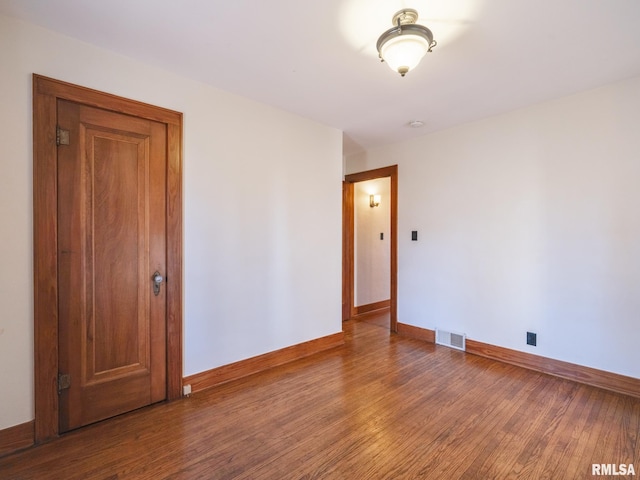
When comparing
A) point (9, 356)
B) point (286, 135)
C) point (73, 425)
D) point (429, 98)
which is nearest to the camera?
point (9, 356)

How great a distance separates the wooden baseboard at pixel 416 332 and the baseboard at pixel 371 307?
42.5 inches

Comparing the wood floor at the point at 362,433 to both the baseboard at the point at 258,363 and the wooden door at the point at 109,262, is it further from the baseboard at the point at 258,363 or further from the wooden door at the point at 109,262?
the wooden door at the point at 109,262

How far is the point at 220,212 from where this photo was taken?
2701 mm

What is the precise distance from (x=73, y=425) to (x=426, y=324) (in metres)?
3.53

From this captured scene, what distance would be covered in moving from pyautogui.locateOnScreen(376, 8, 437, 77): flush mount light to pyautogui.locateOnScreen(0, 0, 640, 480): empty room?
2 cm

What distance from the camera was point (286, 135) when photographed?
3.20m

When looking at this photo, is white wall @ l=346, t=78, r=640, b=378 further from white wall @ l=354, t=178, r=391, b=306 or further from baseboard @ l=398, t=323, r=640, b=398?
white wall @ l=354, t=178, r=391, b=306

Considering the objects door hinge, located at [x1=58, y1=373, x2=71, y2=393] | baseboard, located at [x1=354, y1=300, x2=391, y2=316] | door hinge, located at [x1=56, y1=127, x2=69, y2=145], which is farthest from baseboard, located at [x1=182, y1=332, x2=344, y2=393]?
door hinge, located at [x1=56, y1=127, x2=69, y2=145]

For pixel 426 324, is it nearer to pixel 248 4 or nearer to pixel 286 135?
pixel 286 135

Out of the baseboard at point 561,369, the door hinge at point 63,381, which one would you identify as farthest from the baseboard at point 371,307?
the door hinge at point 63,381

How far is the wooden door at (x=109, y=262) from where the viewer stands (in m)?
2.02

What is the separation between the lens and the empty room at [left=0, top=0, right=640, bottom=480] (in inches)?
71.3

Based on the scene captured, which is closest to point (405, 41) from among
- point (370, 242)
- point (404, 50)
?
point (404, 50)

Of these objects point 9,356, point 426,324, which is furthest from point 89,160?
point 426,324
